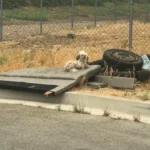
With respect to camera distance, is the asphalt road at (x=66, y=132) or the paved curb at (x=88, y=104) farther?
the paved curb at (x=88, y=104)

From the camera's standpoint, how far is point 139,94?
809cm

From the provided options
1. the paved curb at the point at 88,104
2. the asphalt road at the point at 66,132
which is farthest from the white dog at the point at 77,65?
the asphalt road at the point at 66,132

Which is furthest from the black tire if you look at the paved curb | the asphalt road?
the asphalt road

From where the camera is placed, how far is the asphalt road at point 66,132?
6.00m

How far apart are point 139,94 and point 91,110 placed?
907 mm

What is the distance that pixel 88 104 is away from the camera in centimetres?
797

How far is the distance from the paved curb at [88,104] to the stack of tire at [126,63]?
4.52 ft

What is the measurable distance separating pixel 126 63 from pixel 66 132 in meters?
2.93

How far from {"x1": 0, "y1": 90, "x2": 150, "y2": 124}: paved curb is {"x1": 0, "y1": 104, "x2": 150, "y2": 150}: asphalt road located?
0.20m

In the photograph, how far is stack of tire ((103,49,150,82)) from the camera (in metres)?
8.91

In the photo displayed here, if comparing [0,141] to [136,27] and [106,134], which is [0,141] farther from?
[136,27]

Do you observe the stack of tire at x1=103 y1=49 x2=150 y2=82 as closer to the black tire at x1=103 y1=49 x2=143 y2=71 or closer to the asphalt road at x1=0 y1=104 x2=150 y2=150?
the black tire at x1=103 y1=49 x2=143 y2=71

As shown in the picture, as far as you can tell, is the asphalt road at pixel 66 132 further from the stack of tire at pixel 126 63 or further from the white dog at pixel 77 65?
the stack of tire at pixel 126 63

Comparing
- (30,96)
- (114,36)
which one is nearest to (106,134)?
(30,96)
